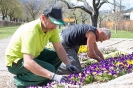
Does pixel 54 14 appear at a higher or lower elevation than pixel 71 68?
higher

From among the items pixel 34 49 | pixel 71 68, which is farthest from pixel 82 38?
pixel 34 49

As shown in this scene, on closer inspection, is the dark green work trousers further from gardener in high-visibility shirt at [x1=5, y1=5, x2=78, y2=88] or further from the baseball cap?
the baseball cap

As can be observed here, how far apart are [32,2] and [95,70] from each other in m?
115

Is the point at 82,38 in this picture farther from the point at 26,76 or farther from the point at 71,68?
the point at 26,76

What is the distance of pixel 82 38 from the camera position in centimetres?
618

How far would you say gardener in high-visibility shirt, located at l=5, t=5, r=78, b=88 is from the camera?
159 inches

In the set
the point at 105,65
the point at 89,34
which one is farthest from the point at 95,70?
the point at 89,34

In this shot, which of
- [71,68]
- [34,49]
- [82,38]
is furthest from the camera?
[82,38]

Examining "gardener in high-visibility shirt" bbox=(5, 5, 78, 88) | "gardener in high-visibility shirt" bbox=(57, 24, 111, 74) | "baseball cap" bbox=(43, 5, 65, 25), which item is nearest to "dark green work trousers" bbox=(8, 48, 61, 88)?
"gardener in high-visibility shirt" bbox=(5, 5, 78, 88)

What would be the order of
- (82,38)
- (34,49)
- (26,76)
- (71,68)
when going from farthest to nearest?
1. (82,38)
2. (71,68)
3. (26,76)
4. (34,49)

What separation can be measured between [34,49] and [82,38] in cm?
217

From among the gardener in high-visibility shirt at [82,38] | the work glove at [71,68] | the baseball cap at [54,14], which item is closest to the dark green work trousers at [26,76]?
the work glove at [71,68]

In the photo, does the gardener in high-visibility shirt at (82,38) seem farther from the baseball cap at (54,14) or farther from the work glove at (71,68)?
the baseball cap at (54,14)

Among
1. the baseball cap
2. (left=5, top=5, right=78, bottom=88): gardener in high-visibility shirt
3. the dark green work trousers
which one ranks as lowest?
the dark green work trousers
